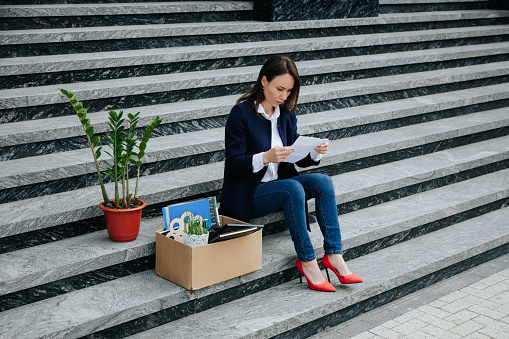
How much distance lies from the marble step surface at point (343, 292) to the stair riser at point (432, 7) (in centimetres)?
353

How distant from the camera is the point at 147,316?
3697 millimetres

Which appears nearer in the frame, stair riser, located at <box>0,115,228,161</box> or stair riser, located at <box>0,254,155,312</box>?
stair riser, located at <box>0,254,155,312</box>

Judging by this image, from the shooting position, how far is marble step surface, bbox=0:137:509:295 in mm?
3645

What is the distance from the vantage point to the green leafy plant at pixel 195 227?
3730mm

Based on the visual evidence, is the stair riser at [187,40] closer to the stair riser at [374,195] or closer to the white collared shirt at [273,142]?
the stair riser at [374,195]

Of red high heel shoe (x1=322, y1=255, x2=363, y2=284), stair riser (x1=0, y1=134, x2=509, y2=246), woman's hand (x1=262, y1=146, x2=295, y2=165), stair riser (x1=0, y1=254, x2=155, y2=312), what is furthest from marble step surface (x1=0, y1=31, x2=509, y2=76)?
red high heel shoe (x1=322, y1=255, x2=363, y2=284)

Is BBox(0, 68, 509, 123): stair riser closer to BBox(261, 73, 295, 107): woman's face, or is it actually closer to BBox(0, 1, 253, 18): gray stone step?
BBox(0, 1, 253, 18): gray stone step

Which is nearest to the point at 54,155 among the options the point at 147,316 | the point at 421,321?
the point at 147,316

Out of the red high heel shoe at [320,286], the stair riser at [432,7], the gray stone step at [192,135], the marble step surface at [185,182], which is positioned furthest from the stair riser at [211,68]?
the red high heel shoe at [320,286]

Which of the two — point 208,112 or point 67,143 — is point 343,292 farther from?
point 67,143

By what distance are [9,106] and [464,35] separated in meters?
5.18

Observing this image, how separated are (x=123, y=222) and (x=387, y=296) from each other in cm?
172

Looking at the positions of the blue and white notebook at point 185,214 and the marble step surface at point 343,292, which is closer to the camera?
the marble step surface at point 343,292

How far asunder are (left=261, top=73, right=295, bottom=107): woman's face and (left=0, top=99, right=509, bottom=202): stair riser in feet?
3.03
